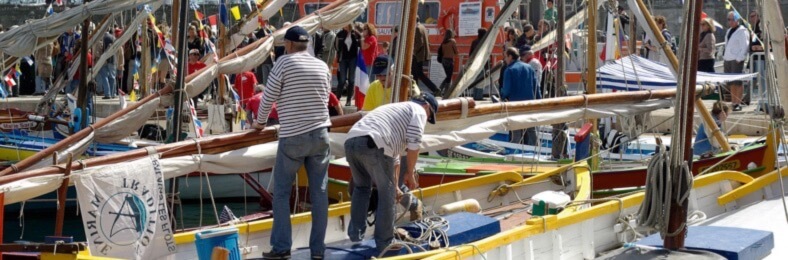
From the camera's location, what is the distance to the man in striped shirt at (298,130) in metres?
9.10

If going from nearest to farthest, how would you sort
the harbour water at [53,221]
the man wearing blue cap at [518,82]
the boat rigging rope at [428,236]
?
the boat rigging rope at [428,236]
the harbour water at [53,221]
the man wearing blue cap at [518,82]

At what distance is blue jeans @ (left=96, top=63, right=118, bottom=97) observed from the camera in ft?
79.7

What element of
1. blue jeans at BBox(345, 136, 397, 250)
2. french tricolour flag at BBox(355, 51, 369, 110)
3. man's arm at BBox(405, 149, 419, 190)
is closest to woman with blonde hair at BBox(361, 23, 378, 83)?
french tricolour flag at BBox(355, 51, 369, 110)

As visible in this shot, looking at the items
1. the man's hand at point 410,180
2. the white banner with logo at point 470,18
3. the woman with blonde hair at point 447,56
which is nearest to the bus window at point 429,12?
the white banner with logo at point 470,18

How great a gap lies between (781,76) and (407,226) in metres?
4.48

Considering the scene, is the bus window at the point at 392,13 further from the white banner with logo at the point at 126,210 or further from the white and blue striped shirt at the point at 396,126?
the white banner with logo at the point at 126,210

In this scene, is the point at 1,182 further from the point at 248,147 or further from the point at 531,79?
the point at 531,79

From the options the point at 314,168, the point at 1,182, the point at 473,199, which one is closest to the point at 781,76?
the point at 473,199

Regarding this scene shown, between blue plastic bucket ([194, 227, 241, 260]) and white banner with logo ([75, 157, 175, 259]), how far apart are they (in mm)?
644

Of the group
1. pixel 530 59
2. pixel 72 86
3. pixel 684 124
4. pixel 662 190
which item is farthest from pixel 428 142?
pixel 72 86

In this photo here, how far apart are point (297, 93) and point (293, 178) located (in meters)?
0.59

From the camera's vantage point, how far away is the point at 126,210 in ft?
29.3

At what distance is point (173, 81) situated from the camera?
40.0ft

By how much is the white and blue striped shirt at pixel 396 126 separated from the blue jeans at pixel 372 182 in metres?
0.06
